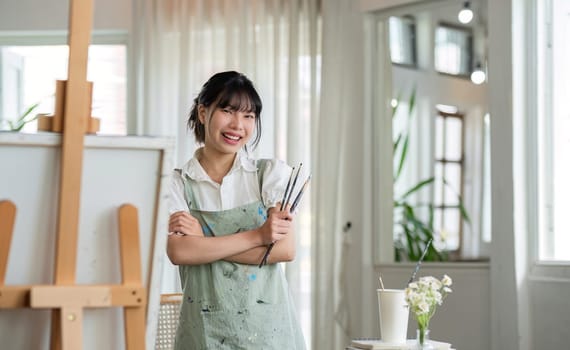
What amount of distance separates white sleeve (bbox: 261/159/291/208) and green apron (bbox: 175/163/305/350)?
0.03 meters

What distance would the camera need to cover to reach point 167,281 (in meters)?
5.23

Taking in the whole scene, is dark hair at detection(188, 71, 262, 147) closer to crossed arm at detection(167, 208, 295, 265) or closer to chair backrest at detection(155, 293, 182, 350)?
crossed arm at detection(167, 208, 295, 265)

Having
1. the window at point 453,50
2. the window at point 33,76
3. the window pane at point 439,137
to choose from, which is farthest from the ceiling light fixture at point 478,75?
the window at point 33,76

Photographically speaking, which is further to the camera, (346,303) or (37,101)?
(37,101)

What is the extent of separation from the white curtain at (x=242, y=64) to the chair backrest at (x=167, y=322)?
1.54 metres

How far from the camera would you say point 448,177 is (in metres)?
4.98

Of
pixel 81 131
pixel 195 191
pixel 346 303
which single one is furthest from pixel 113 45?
pixel 81 131

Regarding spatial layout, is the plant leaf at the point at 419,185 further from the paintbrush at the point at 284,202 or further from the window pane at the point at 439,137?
the paintbrush at the point at 284,202

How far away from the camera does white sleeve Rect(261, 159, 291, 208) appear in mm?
2447

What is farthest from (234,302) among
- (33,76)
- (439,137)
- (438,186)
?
(33,76)

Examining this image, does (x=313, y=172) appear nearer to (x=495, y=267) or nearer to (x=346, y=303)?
(x=346, y=303)

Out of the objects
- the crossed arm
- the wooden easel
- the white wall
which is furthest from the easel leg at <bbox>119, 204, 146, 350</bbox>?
the white wall

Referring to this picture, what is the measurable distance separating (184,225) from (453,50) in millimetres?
2893

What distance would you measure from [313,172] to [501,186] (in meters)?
1.08
